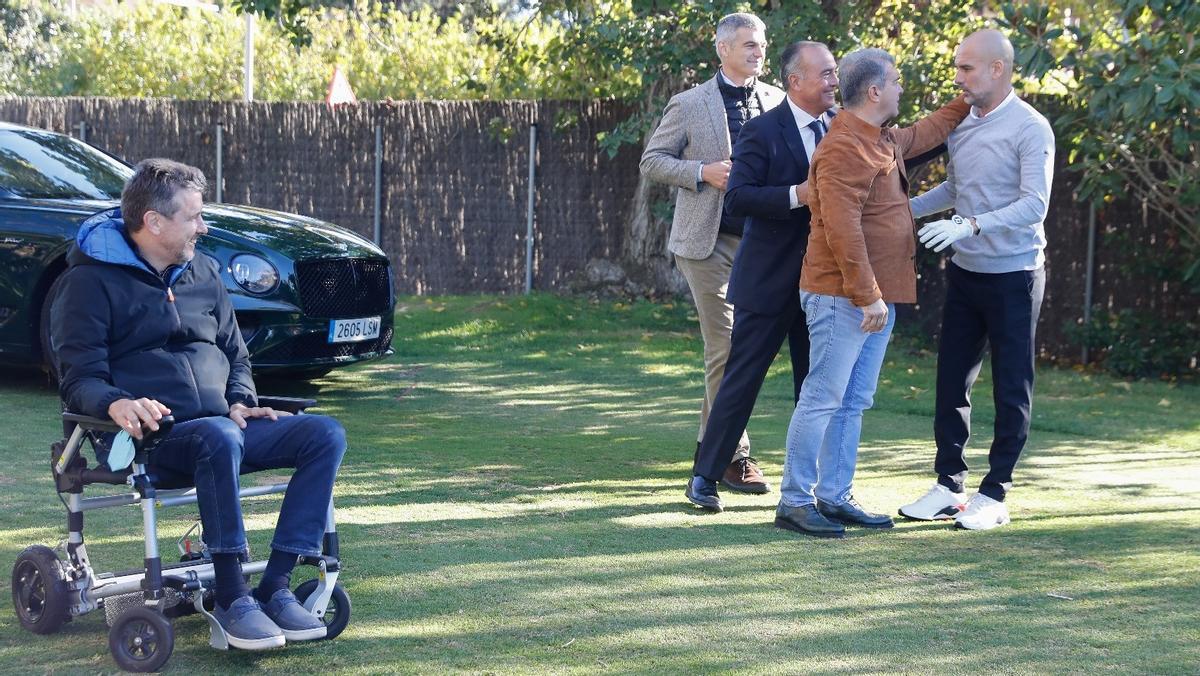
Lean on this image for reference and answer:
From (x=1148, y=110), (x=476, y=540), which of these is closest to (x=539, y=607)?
(x=476, y=540)

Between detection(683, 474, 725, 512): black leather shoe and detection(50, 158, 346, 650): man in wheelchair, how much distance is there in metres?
2.31

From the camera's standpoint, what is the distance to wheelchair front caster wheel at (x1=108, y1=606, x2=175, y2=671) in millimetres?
3961

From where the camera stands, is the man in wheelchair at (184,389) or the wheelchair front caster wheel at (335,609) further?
the wheelchair front caster wheel at (335,609)

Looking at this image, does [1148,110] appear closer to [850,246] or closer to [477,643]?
[850,246]

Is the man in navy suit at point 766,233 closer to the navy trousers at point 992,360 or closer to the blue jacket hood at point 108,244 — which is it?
the navy trousers at point 992,360

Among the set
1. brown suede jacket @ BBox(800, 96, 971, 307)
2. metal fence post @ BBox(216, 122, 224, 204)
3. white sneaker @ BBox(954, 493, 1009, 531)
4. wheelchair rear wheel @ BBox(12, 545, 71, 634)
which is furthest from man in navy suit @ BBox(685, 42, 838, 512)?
metal fence post @ BBox(216, 122, 224, 204)

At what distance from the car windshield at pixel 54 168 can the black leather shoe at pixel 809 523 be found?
5.55 m

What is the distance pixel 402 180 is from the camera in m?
16.8

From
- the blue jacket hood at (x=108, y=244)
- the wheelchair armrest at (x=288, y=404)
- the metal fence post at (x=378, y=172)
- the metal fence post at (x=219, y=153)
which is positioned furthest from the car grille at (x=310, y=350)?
the metal fence post at (x=219, y=153)

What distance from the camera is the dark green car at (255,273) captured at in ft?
28.4

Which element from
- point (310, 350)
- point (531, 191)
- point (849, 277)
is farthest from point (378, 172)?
point (849, 277)

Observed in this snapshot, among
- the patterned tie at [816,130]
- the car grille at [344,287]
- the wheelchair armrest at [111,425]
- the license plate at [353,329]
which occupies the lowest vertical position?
the license plate at [353,329]

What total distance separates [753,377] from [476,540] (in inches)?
58.0

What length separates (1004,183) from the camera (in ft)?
19.7
